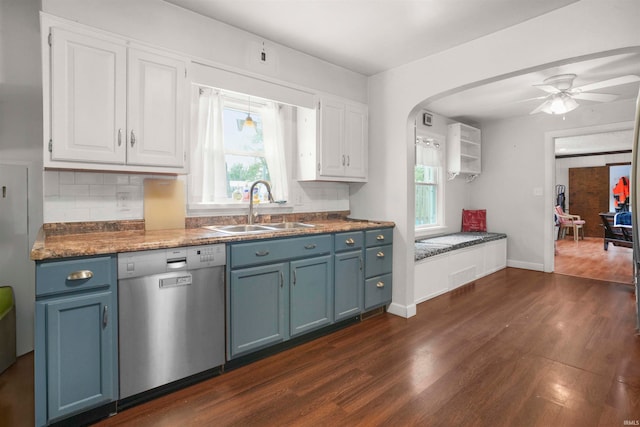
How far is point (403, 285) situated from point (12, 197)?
335cm

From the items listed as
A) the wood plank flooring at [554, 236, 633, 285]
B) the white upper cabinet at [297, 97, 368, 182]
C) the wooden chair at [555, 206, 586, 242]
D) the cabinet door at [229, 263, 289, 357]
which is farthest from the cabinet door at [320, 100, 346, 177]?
the wooden chair at [555, 206, 586, 242]

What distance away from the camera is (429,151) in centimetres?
520

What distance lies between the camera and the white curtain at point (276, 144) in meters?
3.32

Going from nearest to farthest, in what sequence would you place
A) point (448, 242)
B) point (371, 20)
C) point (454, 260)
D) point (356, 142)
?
point (371, 20)
point (356, 142)
point (454, 260)
point (448, 242)

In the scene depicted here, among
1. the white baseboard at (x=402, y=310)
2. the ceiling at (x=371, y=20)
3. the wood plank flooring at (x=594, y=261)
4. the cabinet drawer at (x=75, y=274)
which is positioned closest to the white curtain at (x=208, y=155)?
the ceiling at (x=371, y=20)

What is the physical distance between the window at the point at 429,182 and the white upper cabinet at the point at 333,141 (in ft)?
5.66

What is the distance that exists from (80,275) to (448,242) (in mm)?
4217

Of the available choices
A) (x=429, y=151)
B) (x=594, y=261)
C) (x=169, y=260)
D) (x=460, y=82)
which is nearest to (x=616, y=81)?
(x=460, y=82)

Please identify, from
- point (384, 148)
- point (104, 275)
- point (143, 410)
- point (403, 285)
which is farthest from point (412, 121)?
point (143, 410)

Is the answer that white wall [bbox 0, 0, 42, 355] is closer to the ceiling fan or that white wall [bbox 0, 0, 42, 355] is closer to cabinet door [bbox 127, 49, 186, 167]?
cabinet door [bbox 127, 49, 186, 167]

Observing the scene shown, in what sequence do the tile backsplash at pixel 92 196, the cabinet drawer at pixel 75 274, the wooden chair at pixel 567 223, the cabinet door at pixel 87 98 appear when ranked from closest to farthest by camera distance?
the cabinet drawer at pixel 75 274 < the cabinet door at pixel 87 98 < the tile backsplash at pixel 92 196 < the wooden chair at pixel 567 223

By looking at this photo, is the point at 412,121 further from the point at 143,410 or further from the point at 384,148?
the point at 143,410

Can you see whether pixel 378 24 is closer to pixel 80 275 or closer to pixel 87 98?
pixel 87 98

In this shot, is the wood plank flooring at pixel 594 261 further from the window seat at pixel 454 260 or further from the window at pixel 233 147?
the window at pixel 233 147
